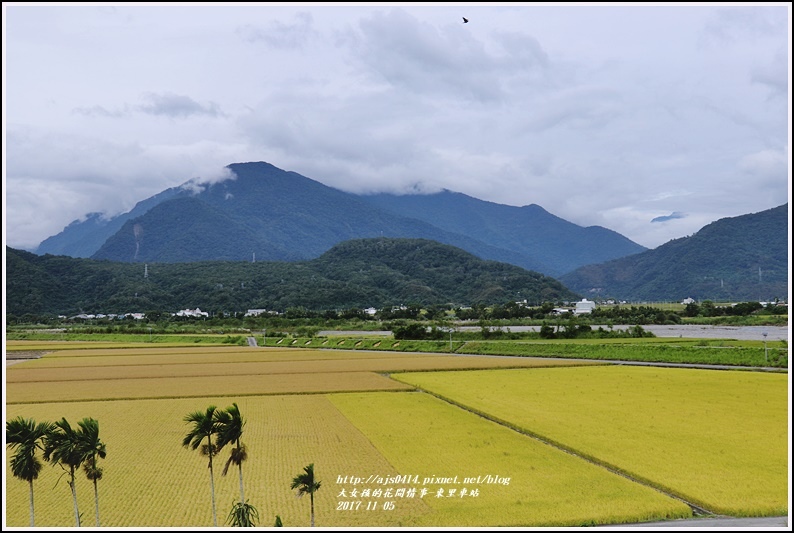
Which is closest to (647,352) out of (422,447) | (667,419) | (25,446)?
(667,419)

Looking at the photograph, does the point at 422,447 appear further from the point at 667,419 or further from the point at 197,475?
the point at 667,419

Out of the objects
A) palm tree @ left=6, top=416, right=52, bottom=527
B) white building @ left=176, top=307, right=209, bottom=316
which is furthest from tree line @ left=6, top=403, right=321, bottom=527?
white building @ left=176, top=307, right=209, bottom=316

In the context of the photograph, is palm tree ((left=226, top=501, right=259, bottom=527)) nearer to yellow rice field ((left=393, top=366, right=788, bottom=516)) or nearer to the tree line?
the tree line

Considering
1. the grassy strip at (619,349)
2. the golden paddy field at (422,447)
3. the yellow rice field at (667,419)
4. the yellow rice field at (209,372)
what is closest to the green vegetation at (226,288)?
the grassy strip at (619,349)

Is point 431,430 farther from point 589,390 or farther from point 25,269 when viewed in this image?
point 25,269

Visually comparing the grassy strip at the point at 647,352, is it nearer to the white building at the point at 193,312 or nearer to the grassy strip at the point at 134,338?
the grassy strip at the point at 134,338
